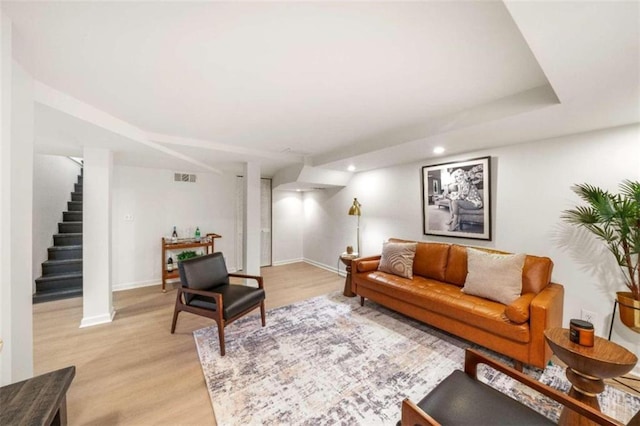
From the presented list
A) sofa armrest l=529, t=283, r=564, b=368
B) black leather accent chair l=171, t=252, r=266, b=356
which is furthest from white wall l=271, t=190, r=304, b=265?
sofa armrest l=529, t=283, r=564, b=368

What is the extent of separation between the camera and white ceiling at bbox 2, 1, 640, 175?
3.50 ft

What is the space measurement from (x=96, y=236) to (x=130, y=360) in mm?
1550

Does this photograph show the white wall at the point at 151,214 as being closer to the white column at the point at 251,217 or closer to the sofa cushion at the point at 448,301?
the white column at the point at 251,217

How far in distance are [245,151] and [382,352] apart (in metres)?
3.01

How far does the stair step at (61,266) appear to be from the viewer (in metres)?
3.69

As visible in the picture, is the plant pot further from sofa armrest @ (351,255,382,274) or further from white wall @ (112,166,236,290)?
white wall @ (112,166,236,290)

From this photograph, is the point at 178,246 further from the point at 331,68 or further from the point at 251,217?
the point at 331,68

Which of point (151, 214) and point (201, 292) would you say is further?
point (151, 214)

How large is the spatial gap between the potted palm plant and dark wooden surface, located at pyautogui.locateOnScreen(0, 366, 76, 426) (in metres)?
3.46

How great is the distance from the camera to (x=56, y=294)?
3.50 metres

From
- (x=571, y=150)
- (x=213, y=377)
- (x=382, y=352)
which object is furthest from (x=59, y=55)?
(x=571, y=150)

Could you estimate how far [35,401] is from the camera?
922 mm

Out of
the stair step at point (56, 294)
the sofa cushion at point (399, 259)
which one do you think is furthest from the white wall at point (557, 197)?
the stair step at point (56, 294)

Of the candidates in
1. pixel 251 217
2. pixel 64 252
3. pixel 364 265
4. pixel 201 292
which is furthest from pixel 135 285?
pixel 364 265
